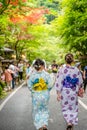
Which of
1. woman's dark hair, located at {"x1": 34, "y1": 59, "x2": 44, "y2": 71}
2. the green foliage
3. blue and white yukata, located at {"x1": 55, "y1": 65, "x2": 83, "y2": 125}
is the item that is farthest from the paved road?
the green foliage

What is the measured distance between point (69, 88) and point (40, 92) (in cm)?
69

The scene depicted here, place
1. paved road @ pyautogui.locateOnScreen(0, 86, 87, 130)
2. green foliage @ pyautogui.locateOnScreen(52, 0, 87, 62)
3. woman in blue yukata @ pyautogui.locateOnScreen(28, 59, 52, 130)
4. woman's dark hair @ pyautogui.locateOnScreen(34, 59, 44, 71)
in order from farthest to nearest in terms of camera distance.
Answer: green foliage @ pyautogui.locateOnScreen(52, 0, 87, 62) < paved road @ pyautogui.locateOnScreen(0, 86, 87, 130) < woman in blue yukata @ pyautogui.locateOnScreen(28, 59, 52, 130) < woman's dark hair @ pyautogui.locateOnScreen(34, 59, 44, 71)

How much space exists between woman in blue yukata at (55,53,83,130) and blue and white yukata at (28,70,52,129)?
284 mm

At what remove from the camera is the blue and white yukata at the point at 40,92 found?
30.5 ft

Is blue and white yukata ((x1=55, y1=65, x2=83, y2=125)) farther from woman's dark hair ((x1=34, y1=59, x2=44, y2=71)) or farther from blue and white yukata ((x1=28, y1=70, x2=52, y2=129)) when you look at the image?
woman's dark hair ((x1=34, y1=59, x2=44, y2=71))

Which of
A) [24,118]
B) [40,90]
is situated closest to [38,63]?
[40,90]

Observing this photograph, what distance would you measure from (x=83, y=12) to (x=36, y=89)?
2674 centimetres

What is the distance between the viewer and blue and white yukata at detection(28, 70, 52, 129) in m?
9.29

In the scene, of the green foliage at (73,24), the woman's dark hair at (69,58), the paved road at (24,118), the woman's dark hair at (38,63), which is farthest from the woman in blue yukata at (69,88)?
the green foliage at (73,24)

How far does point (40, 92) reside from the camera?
9297 mm

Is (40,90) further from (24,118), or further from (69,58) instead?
(24,118)

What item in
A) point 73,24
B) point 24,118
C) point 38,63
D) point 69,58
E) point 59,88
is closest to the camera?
point 69,58

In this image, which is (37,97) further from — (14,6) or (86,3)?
(86,3)

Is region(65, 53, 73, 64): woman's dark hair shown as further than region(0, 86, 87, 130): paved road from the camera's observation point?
No
